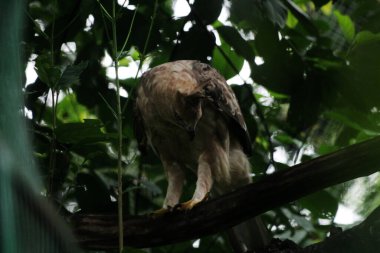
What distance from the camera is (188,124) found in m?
3.88

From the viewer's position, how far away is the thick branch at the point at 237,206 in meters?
3.16

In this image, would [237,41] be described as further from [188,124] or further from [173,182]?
[173,182]

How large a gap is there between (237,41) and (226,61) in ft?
1.17

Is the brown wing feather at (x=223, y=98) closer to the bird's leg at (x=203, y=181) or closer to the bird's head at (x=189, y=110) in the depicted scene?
the bird's head at (x=189, y=110)

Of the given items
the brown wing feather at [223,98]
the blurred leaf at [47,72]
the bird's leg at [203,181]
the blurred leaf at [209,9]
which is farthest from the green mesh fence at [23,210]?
the blurred leaf at [209,9]

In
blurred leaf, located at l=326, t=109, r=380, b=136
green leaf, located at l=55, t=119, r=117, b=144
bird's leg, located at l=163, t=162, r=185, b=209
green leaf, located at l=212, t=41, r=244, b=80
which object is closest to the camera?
green leaf, located at l=55, t=119, r=117, b=144

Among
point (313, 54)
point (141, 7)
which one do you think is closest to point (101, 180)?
point (141, 7)

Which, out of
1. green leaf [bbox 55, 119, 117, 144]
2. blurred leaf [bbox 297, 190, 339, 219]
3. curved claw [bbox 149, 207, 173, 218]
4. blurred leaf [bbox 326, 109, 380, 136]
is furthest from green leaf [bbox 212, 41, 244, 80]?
green leaf [bbox 55, 119, 117, 144]

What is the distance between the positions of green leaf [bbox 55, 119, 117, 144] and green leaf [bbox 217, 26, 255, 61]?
1320mm

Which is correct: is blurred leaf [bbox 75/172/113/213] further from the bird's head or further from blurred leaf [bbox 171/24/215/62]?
blurred leaf [bbox 171/24/215/62]

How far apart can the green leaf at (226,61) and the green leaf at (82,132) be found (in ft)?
5.09

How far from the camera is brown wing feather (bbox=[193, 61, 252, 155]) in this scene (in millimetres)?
4203

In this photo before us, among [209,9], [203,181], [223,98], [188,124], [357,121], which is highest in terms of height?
[209,9]

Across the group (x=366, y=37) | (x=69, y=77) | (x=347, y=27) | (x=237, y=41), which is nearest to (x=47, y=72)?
(x=69, y=77)
